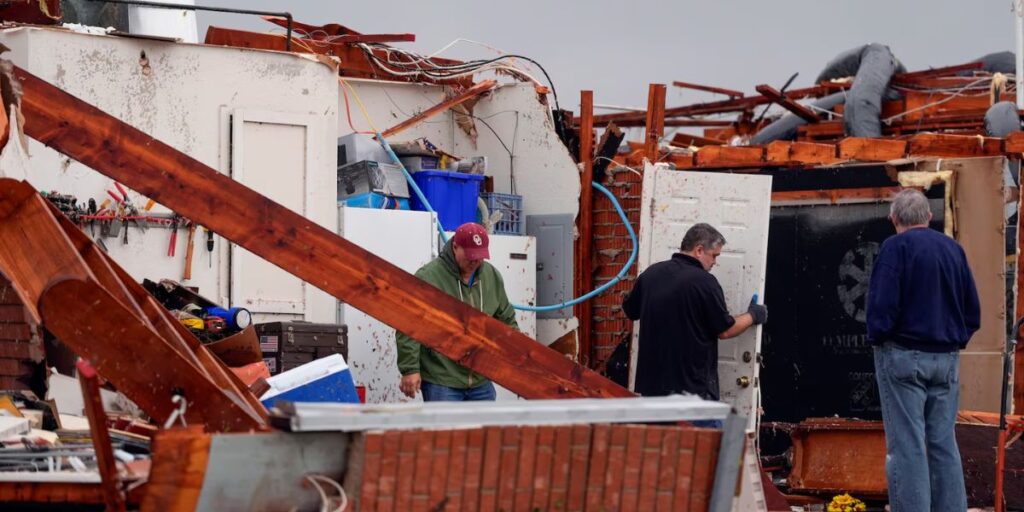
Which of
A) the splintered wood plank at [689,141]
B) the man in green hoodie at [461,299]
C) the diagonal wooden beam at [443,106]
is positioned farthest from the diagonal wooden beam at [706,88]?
the man in green hoodie at [461,299]

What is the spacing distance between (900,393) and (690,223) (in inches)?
120

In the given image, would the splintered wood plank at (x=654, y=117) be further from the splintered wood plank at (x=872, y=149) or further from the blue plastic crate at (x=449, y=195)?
the blue plastic crate at (x=449, y=195)

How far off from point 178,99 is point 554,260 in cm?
392

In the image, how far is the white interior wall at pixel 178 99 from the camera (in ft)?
32.3

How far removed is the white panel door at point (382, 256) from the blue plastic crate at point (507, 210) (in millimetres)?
1245

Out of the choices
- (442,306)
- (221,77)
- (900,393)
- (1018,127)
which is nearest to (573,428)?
(442,306)

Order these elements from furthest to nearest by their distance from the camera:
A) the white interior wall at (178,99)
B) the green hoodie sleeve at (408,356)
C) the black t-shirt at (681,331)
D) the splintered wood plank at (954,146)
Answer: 1. the splintered wood plank at (954,146)
2. the white interior wall at (178,99)
3. the black t-shirt at (681,331)
4. the green hoodie sleeve at (408,356)

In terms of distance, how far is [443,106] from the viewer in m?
12.8

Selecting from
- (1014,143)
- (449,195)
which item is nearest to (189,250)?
(449,195)

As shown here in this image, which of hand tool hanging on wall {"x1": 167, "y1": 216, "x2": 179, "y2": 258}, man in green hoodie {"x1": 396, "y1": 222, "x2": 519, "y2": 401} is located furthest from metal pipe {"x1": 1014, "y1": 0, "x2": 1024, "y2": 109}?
hand tool hanging on wall {"x1": 167, "y1": 216, "x2": 179, "y2": 258}

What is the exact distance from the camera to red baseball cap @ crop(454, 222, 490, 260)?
8.09 metres

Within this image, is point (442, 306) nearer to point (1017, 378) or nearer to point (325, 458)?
point (325, 458)

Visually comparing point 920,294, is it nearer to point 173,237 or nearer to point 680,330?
point 680,330

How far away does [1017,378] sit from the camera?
10.5 metres
